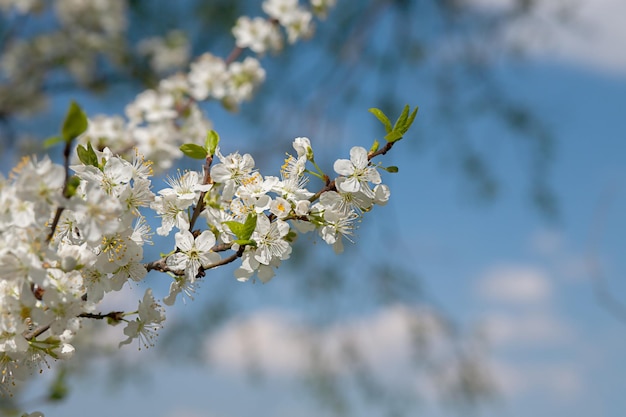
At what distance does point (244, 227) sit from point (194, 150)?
0.75ft

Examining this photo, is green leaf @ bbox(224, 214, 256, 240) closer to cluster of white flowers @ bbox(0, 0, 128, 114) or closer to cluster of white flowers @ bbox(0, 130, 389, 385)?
cluster of white flowers @ bbox(0, 130, 389, 385)

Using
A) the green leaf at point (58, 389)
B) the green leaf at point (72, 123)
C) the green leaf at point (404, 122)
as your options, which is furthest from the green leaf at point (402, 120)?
the green leaf at point (58, 389)

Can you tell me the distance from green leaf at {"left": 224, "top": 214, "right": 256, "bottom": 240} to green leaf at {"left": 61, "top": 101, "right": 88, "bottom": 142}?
301mm

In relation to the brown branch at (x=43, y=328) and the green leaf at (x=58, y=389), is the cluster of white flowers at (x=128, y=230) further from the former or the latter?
the green leaf at (x=58, y=389)

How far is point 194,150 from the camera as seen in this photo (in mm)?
1230

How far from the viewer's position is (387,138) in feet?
3.69

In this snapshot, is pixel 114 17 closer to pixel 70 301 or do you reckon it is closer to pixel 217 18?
pixel 217 18

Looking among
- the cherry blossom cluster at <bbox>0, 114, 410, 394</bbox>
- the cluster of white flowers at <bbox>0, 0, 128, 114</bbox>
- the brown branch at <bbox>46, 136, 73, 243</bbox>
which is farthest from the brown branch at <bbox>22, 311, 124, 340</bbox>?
the cluster of white flowers at <bbox>0, 0, 128, 114</bbox>

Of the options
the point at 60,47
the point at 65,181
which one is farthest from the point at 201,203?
the point at 60,47

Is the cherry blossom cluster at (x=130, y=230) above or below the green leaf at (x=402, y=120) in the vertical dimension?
below

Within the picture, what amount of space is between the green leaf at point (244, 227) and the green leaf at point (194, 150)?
196 mm

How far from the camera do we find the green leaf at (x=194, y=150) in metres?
1.23

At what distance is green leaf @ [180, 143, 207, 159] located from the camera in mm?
1228

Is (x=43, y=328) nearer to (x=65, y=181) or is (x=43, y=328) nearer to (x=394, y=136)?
(x=65, y=181)
